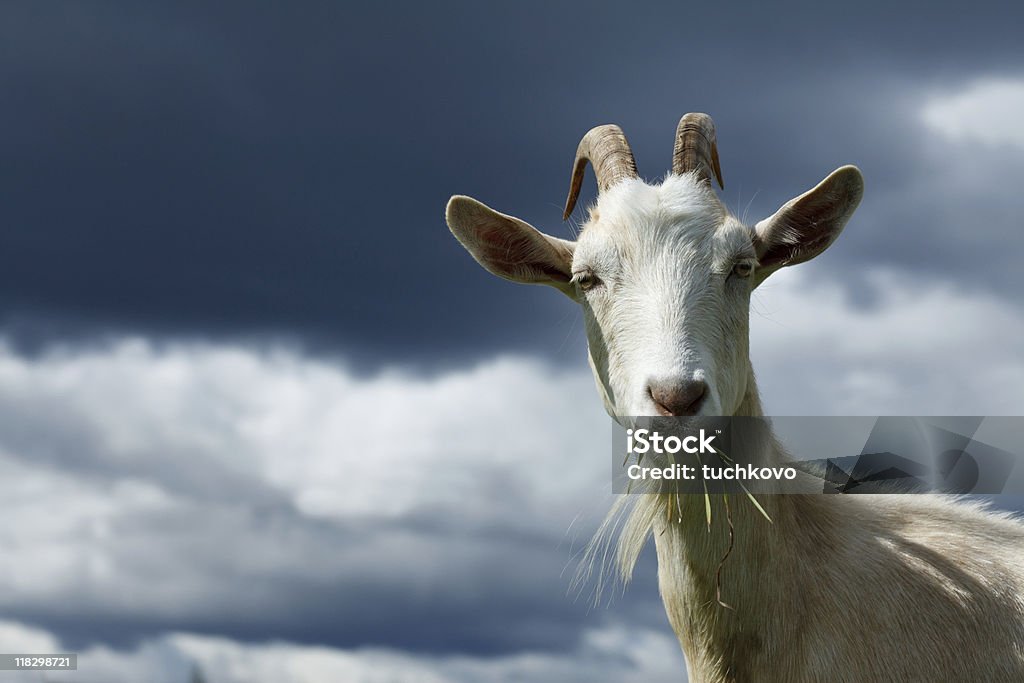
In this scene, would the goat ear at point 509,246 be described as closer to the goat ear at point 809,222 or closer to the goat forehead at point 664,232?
the goat forehead at point 664,232

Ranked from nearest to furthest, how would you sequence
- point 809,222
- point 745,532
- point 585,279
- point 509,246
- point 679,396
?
1. point 679,396
2. point 745,532
3. point 585,279
4. point 809,222
5. point 509,246

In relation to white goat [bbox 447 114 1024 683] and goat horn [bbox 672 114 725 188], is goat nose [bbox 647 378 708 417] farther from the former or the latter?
goat horn [bbox 672 114 725 188]

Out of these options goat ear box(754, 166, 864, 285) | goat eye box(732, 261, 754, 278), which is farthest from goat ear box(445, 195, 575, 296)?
goat ear box(754, 166, 864, 285)

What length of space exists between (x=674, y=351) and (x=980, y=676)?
2697mm

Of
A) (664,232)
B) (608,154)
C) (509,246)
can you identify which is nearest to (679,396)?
(664,232)

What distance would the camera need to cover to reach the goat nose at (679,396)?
4855mm

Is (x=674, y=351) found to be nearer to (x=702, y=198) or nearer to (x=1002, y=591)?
(x=702, y=198)

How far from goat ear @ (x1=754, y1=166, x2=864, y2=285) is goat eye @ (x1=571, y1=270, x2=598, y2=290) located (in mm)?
1057

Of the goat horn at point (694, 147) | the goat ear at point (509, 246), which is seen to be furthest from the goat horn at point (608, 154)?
the goat ear at point (509, 246)

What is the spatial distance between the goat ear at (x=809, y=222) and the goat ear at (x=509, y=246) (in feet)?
3.94

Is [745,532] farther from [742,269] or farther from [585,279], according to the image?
[585,279]

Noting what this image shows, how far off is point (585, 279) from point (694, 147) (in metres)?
1.16

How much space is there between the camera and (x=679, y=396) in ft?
15.9

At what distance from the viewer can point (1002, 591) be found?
6.09 meters
